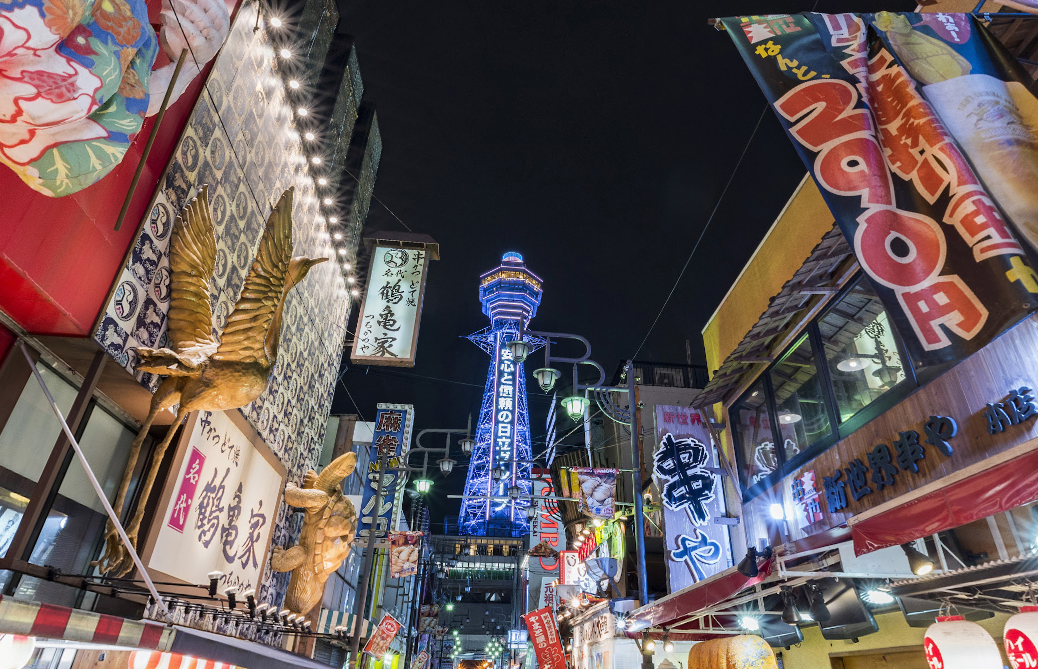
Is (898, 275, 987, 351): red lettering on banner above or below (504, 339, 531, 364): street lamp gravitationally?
below

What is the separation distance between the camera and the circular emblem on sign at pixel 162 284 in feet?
18.8

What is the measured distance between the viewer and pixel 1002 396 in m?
6.50

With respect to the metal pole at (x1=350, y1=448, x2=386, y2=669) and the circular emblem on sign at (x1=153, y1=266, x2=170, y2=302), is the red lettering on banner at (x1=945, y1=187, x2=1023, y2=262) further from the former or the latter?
the metal pole at (x1=350, y1=448, x2=386, y2=669)

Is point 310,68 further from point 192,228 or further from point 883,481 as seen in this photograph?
point 883,481

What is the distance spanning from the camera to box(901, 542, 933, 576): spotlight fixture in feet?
20.6

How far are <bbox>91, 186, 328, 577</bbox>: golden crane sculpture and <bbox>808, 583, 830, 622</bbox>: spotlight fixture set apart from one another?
29.5 ft

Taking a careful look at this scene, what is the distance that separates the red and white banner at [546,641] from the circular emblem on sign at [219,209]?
740 inches

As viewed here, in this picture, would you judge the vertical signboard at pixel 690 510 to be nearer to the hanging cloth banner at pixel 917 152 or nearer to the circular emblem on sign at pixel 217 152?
the hanging cloth banner at pixel 917 152

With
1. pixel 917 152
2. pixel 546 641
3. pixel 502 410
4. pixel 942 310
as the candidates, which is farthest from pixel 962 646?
pixel 502 410

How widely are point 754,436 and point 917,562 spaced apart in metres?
7.20

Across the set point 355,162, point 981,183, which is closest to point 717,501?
point 981,183

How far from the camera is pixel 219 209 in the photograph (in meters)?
6.77

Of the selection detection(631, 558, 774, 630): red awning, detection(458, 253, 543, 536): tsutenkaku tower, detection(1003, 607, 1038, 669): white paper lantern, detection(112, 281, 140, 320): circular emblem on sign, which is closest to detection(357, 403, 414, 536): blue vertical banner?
detection(631, 558, 774, 630): red awning

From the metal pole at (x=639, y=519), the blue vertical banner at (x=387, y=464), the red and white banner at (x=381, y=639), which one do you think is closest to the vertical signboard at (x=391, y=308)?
the metal pole at (x=639, y=519)
